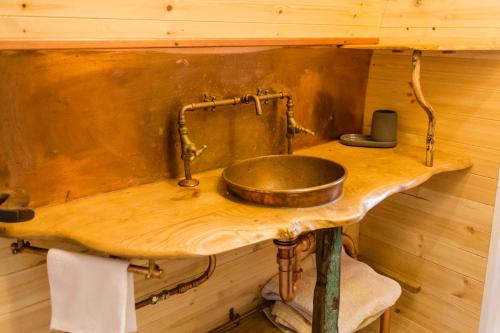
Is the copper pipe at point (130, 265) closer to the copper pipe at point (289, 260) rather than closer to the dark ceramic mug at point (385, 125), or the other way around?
the copper pipe at point (289, 260)

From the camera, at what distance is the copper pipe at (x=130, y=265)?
92 cm

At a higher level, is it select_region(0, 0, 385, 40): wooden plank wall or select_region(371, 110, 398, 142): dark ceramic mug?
select_region(0, 0, 385, 40): wooden plank wall

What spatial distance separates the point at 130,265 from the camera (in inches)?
36.6

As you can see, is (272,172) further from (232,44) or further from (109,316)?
(109,316)

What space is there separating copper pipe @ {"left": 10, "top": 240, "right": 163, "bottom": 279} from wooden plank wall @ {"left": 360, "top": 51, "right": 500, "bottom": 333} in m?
1.14

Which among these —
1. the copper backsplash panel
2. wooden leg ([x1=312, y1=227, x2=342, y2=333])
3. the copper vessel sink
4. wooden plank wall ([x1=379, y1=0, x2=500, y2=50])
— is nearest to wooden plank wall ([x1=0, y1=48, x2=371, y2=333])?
the copper backsplash panel

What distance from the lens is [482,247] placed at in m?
→ 1.52

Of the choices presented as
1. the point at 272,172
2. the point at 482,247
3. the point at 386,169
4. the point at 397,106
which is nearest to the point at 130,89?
the point at 272,172

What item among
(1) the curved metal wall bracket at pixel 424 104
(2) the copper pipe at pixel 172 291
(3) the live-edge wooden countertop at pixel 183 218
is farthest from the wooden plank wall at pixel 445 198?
(2) the copper pipe at pixel 172 291

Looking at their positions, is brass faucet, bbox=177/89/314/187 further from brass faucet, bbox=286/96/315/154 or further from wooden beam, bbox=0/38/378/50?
wooden beam, bbox=0/38/378/50

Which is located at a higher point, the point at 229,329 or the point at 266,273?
the point at 266,273

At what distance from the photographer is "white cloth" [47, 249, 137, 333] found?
92cm

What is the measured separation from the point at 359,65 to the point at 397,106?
0.22 meters

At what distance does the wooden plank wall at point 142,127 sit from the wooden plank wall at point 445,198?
29 cm
